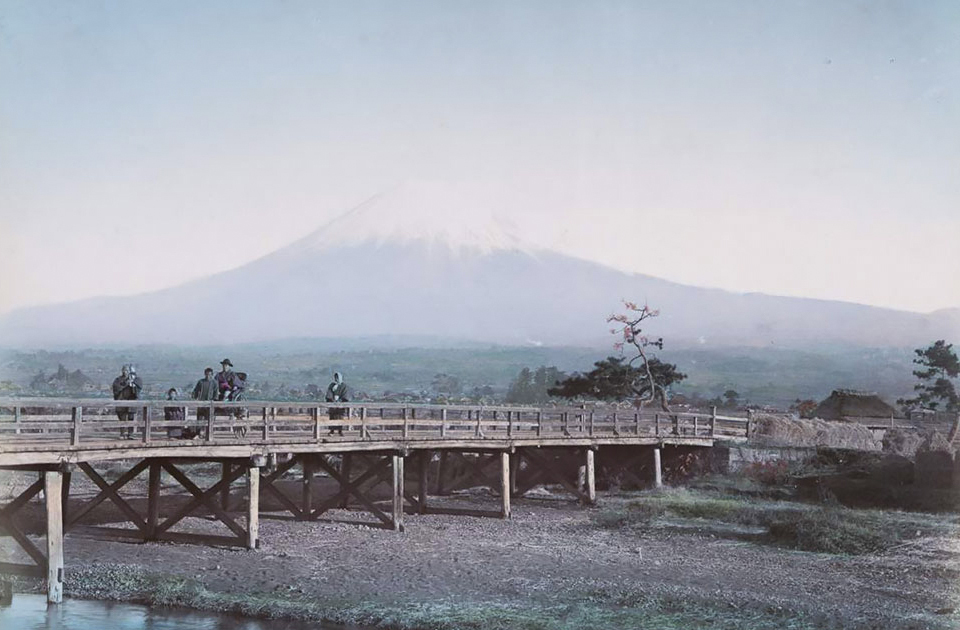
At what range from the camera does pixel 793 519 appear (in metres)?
31.5

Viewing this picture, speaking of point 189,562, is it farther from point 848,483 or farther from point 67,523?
point 848,483

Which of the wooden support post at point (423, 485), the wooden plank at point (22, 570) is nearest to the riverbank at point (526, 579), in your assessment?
the wooden plank at point (22, 570)

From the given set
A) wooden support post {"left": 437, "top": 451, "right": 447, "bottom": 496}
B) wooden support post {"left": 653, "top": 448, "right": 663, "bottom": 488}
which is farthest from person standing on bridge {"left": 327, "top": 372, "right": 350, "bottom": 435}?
wooden support post {"left": 653, "top": 448, "right": 663, "bottom": 488}

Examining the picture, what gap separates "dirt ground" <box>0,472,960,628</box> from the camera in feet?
74.2

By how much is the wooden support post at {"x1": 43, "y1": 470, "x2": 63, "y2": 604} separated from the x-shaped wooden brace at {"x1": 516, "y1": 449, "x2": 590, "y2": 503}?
741 inches

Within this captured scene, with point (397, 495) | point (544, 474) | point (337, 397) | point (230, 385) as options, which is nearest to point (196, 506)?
point (230, 385)

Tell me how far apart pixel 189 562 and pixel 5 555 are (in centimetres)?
386

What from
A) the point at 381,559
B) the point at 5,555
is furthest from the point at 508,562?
the point at 5,555

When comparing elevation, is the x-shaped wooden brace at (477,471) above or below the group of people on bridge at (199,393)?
below

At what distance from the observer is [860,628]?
21109 millimetres

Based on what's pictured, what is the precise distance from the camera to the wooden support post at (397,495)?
31.3 meters

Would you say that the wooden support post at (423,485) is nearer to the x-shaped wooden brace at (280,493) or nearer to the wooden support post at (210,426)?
the x-shaped wooden brace at (280,493)

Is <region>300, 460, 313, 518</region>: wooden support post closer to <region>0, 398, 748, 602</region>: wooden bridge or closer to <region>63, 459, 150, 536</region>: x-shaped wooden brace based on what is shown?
<region>0, 398, 748, 602</region>: wooden bridge

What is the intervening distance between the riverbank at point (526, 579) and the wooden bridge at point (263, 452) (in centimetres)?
116
